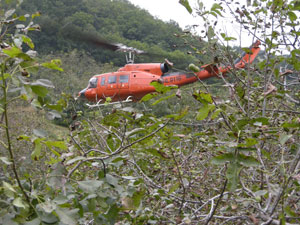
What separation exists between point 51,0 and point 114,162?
4195 centimetres

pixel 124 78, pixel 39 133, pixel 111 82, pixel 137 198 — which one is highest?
pixel 39 133

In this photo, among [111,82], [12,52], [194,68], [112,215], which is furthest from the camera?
[111,82]

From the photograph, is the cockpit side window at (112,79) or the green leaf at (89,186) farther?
the cockpit side window at (112,79)

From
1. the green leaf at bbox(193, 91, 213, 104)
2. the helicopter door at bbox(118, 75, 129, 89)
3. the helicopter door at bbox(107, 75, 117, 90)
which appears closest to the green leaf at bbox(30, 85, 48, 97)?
the green leaf at bbox(193, 91, 213, 104)

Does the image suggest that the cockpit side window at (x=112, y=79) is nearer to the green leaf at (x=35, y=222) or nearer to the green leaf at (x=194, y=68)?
the green leaf at (x=194, y=68)

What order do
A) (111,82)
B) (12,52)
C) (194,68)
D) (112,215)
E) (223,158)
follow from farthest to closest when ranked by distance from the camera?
(111,82)
(194,68)
(112,215)
(223,158)
(12,52)

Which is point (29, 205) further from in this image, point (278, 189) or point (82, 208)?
point (278, 189)

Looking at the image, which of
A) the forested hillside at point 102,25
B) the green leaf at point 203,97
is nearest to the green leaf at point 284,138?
the green leaf at point 203,97

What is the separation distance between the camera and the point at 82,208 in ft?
3.51

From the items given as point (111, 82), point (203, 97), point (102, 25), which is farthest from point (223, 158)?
point (102, 25)

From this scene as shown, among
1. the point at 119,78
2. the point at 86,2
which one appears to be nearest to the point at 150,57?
the point at 119,78

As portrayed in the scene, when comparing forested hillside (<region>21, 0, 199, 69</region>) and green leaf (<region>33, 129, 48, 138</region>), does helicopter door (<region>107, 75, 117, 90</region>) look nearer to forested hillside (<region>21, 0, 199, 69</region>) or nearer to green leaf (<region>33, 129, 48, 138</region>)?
green leaf (<region>33, 129, 48, 138</region>)

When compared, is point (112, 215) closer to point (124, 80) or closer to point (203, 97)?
point (203, 97)

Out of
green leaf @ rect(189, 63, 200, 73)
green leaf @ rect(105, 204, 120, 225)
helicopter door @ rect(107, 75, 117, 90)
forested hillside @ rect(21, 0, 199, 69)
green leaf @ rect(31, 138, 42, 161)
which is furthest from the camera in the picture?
forested hillside @ rect(21, 0, 199, 69)
